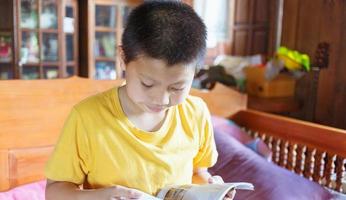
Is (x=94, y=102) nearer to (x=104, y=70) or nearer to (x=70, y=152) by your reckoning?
(x=70, y=152)

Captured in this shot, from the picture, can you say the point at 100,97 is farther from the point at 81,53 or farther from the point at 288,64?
the point at 288,64

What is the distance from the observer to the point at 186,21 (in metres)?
0.63

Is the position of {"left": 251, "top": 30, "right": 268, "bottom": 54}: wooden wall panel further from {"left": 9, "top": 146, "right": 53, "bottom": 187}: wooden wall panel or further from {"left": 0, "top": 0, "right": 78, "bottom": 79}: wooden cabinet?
{"left": 9, "top": 146, "right": 53, "bottom": 187}: wooden wall panel

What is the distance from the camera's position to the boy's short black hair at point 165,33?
610 mm

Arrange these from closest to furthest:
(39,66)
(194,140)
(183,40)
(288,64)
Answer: (183,40)
(194,140)
(39,66)
(288,64)

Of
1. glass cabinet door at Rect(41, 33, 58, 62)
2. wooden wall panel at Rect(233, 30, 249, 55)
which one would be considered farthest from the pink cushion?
wooden wall panel at Rect(233, 30, 249, 55)

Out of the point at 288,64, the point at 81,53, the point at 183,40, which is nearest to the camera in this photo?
the point at 183,40

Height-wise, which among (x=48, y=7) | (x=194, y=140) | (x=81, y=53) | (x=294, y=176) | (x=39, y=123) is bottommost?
(x=294, y=176)

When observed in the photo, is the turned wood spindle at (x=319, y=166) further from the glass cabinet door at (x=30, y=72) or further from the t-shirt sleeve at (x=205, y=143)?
the glass cabinet door at (x=30, y=72)

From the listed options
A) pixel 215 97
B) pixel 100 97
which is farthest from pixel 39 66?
pixel 100 97

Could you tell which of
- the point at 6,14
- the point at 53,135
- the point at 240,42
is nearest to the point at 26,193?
the point at 53,135

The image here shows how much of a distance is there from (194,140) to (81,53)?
1233 mm

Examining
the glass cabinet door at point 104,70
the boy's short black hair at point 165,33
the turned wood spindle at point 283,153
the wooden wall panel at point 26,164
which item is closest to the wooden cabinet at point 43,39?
the glass cabinet door at point 104,70

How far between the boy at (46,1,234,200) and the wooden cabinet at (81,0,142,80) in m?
1.15
